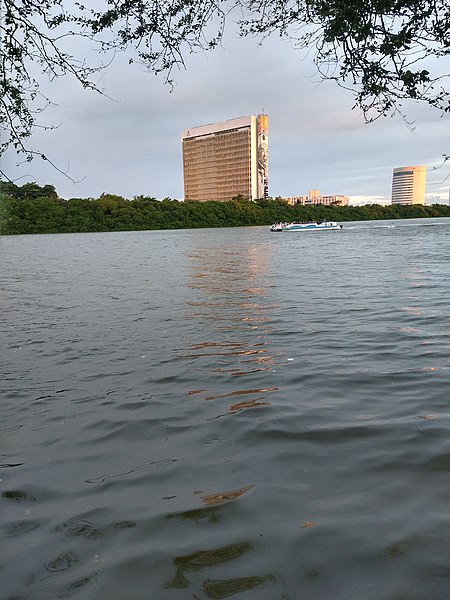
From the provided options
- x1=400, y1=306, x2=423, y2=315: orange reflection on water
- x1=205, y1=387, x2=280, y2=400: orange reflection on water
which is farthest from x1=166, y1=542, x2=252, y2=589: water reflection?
x1=400, y1=306, x2=423, y2=315: orange reflection on water

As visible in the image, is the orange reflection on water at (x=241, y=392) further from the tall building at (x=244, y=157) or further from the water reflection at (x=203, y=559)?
the tall building at (x=244, y=157)

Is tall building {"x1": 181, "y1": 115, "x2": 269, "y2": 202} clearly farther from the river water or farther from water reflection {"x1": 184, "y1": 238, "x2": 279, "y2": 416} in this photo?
the river water

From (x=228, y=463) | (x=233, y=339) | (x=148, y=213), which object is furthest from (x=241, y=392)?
(x=148, y=213)

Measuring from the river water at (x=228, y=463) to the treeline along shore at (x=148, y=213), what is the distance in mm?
84390

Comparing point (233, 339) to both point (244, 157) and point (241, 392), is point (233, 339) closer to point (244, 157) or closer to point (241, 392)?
point (241, 392)

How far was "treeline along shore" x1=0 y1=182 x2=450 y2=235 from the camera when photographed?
100938 mm

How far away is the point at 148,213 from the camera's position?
115312 mm

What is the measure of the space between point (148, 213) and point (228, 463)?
114 metres

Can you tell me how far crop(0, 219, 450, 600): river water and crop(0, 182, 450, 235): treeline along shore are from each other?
84390 millimetres

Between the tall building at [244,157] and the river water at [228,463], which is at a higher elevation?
the tall building at [244,157]

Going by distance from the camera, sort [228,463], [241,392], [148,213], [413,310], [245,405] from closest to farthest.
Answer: [228,463] → [245,405] → [241,392] → [413,310] → [148,213]

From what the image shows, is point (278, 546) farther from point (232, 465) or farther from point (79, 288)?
point (79, 288)

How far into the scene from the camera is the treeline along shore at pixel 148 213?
101 m

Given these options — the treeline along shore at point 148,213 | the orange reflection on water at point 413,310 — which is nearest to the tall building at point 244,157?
the treeline along shore at point 148,213
